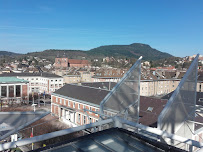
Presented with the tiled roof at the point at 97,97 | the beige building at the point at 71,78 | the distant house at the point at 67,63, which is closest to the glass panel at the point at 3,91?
the tiled roof at the point at 97,97

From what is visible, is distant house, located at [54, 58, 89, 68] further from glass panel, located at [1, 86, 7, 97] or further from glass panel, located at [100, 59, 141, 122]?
glass panel, located at [100, 59, 141, 122]

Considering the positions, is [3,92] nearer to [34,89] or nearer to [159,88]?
[34,89]

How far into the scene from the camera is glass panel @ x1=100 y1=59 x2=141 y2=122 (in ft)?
16.4

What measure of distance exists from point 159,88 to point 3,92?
1388 inches

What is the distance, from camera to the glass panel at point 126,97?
5008 mm

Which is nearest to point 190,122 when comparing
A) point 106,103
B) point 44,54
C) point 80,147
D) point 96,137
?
point 106,103

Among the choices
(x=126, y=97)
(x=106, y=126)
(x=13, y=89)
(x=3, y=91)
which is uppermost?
(x=126, y=97)

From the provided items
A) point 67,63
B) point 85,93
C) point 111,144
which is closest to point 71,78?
point 85,93

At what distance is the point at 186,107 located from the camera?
5.11 meters

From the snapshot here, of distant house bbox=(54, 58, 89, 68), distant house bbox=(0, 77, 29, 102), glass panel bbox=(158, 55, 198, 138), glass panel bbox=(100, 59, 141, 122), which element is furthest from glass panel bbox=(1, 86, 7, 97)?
distant house bbox=(54, 58, 89, 68)

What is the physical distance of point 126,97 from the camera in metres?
5.37

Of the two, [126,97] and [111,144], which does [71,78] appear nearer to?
[126,97]

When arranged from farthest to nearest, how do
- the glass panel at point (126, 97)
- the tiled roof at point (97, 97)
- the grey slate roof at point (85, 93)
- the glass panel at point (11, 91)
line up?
the glass panel at point (11, 91) < the grey slate roof at point (85, 93) < the tiled roof at point (97, 97) < the glass panel at point (126, 97)

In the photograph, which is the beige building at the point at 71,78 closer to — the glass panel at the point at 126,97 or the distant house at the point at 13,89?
the distant house at the point at 13,89
